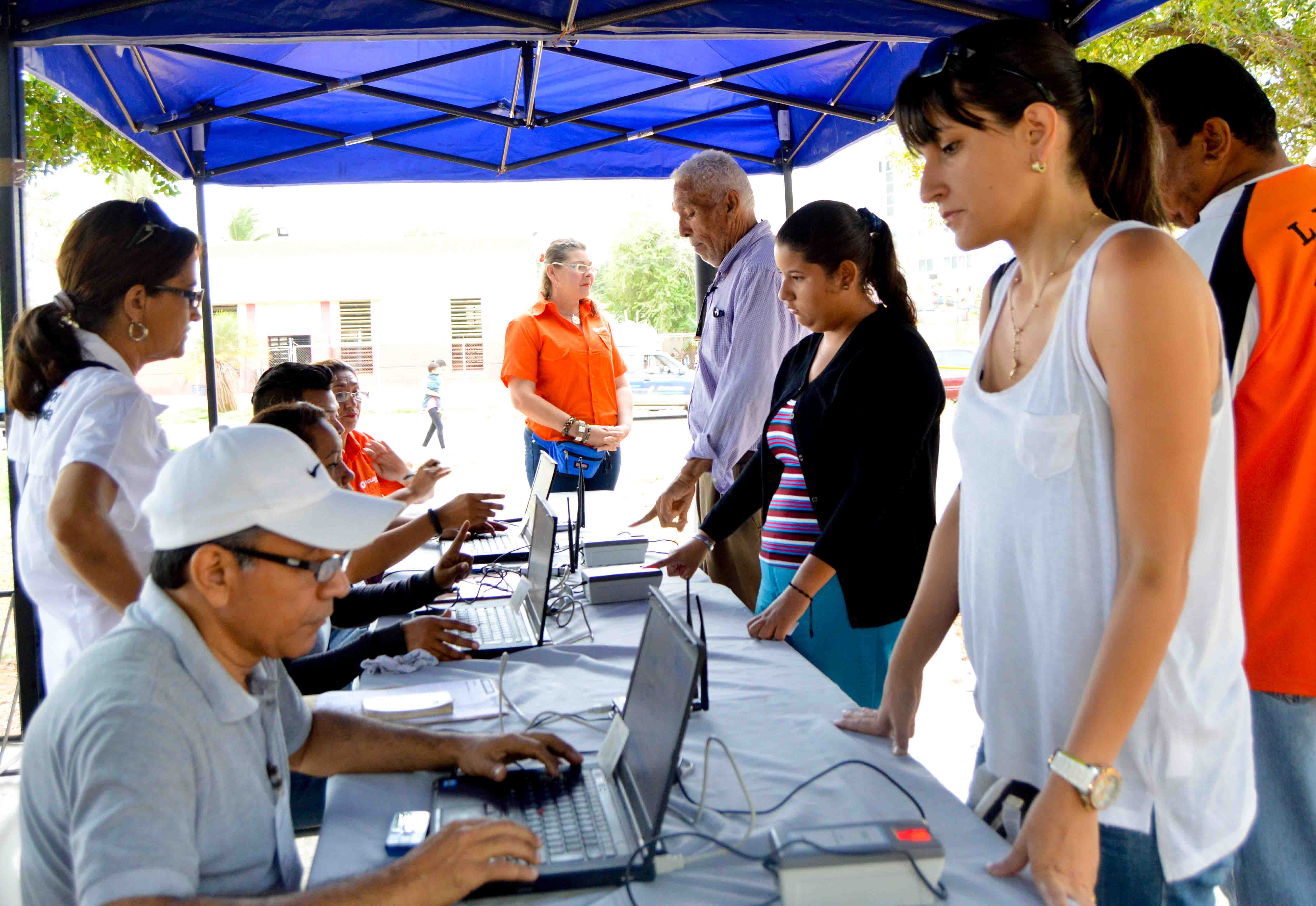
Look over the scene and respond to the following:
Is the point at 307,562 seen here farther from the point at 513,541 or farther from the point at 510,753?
the point at 513,541

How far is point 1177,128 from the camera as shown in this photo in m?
1.57

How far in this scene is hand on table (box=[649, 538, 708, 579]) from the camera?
2.42 meters

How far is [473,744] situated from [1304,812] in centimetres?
114

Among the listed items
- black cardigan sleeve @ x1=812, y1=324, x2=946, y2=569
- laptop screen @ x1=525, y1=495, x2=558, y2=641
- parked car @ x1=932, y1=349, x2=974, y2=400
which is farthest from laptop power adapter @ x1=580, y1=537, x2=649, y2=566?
parked car @ x1=932, y1=349, x2=974, y2=400

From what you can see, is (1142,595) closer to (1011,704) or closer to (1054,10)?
(1011,704)

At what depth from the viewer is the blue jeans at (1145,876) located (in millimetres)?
980

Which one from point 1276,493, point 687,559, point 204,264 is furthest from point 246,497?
point 204,264

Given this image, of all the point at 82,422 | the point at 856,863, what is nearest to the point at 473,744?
the point at 856,863

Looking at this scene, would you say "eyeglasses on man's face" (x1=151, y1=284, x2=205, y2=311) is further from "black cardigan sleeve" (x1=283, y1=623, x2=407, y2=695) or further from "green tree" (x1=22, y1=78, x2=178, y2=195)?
"green tree" (x1=22, y1=78, x2=178, y2=195)

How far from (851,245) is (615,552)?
1053 millimetres

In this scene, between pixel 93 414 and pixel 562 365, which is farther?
pixel 562 365

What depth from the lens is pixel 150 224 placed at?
2.05 meters

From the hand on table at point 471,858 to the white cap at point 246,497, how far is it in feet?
1.14

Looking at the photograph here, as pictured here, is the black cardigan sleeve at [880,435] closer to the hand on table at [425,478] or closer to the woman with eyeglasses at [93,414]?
the woman with eyeglasses at [93,414]
